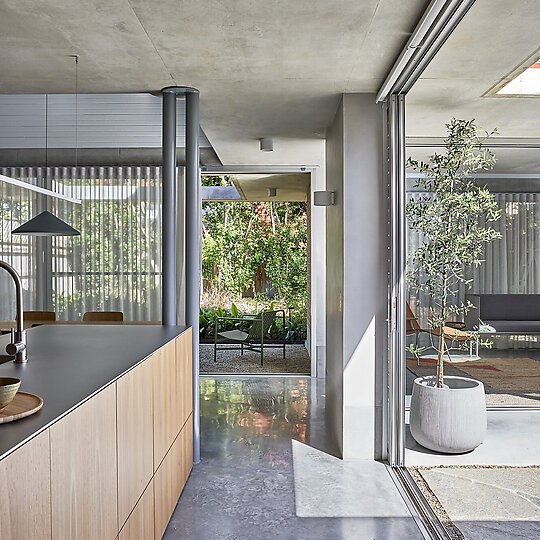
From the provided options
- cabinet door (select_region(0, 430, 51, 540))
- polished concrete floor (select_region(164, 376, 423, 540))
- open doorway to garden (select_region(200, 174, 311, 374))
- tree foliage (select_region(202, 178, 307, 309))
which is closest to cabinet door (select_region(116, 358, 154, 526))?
cabinet door (select_region(0, 430, 51, 540))

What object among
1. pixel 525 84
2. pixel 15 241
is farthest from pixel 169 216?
pixel 15 241

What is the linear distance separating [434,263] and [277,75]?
58.9 inches

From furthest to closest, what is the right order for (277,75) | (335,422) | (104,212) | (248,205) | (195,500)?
1. (248,205)
2. (104,212)
3. (335,422)
4. (277,75)
5. (195,500)

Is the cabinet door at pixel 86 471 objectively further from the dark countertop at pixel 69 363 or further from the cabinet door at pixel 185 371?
the cabinet door at pixel 185 371

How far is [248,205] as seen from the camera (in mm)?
12477

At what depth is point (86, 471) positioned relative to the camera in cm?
160

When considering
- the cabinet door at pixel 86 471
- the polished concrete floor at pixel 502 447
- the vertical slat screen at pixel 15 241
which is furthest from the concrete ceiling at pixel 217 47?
the vertical slat screen at pixel 15 241

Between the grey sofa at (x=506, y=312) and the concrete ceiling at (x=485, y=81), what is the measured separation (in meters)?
0.79

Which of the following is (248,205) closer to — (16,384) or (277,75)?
(277,75)

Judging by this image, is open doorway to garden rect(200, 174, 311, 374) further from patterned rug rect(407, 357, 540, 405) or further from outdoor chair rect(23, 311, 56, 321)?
patterned rug rect(407, 357, 540, 405)

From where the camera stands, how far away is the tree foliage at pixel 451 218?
3.63 metres

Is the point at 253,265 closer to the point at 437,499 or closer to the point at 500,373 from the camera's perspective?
the point at 500,373

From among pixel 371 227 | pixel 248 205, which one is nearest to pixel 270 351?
pixel 248 205

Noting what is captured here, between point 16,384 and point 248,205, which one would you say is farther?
point 248,205
